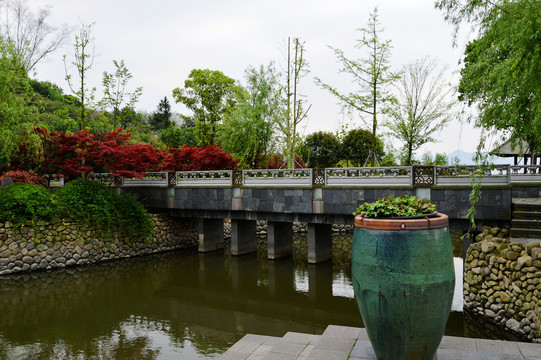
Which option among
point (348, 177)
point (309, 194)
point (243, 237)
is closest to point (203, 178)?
point (243, 237)

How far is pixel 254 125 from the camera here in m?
23.4

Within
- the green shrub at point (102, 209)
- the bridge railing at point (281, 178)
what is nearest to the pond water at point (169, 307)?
the green shrub at point (102, 209)

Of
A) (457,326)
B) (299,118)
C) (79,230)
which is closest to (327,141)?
(299,118)

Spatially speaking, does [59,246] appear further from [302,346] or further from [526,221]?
[526,221]

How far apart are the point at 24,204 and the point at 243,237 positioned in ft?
26.5

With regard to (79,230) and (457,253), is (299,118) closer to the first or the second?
(457,253)

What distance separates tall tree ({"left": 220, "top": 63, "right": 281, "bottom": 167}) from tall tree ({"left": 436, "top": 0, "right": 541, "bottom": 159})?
51.9 ft

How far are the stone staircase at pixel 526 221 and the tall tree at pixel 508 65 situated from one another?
3.02 meters

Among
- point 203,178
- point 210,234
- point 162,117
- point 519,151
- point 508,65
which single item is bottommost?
point 210,234

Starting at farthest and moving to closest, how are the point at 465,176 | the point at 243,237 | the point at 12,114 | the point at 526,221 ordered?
the point at 243,237 → the point at 12,114 → the point at 465,176 → the point at 526,221

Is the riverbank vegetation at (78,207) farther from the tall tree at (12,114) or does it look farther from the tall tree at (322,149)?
the tall tree at (322,149)

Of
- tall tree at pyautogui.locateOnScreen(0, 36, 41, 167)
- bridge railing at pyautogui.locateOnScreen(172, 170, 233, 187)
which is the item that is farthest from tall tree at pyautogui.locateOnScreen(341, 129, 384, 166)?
tall tree at pyautogui.locateOnScreen(0, 36, 41, 167)

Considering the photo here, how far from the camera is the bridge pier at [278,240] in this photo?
15.8 metres

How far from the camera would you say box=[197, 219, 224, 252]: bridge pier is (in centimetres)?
1756
